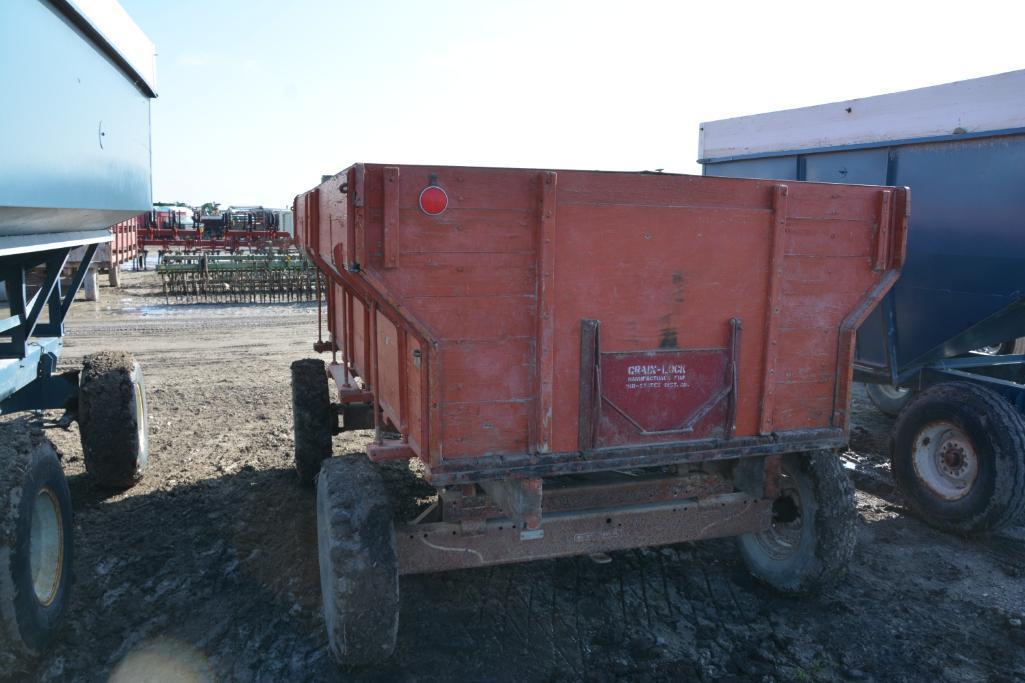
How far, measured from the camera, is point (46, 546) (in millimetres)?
3691

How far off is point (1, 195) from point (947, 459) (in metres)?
5.92

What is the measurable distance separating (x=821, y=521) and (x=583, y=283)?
188 centimetres

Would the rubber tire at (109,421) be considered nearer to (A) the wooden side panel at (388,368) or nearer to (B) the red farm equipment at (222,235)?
(A) the wooden side panel at (388,368)

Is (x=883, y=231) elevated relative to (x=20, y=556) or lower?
elevated

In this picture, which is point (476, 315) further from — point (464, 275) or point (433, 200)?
point (433, 200)

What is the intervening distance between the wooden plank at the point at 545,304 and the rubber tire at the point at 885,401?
6441mm

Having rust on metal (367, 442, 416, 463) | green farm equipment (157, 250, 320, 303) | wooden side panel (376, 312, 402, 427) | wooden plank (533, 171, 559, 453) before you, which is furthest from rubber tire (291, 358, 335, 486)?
green farm equipment (157, 250, 320, 303)

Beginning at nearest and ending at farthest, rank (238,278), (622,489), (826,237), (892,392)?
1. (826,237)
2. (622,489)
3. (892,392)
4. (238,278)

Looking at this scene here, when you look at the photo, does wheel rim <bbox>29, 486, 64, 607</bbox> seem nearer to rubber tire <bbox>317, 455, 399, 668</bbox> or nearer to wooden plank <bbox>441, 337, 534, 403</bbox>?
rubber tire <bbox>317, 455, 399, 668</bbox>

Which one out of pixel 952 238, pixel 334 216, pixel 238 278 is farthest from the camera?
pixel 238 278

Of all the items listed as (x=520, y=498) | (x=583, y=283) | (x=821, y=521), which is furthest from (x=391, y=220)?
(x=821, y=521)

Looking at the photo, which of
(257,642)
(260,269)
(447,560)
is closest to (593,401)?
(447,560)

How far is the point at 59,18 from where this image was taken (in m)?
3.81

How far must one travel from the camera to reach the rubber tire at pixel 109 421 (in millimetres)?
5438
